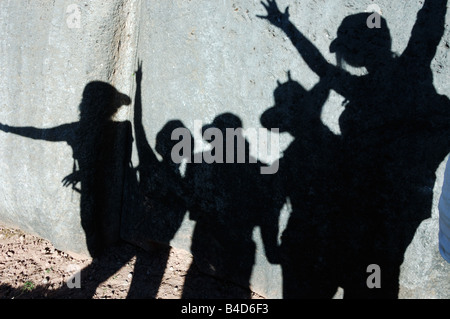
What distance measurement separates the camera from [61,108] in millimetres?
2947

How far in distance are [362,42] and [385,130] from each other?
557mm

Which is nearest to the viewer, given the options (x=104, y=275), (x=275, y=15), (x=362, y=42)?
(x=362, y=42)

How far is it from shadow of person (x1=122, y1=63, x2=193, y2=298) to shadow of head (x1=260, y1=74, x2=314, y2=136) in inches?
30.0

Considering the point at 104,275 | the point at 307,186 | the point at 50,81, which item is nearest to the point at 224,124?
the point at 307,186

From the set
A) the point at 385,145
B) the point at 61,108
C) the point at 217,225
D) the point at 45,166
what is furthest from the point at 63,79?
the point at 385,145

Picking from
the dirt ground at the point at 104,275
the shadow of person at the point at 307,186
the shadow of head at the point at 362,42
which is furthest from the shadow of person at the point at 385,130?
the dirt ground at the point at 104,275

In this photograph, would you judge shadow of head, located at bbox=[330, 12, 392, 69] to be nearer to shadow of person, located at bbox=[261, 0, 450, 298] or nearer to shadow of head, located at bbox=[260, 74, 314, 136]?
shadow of person, located at bbox=[261, 0, 450, 298]

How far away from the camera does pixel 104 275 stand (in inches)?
130

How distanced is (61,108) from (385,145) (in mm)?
2505

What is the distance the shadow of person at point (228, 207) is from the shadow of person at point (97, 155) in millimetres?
835

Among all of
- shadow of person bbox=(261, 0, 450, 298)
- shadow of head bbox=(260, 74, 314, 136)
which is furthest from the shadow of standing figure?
shadow of person bbox=(261, 0, 450, 298)

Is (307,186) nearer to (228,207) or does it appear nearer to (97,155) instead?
(228,207)

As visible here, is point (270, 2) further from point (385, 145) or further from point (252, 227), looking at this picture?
point (252, 227)

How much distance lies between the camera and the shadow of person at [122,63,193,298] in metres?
3.10
